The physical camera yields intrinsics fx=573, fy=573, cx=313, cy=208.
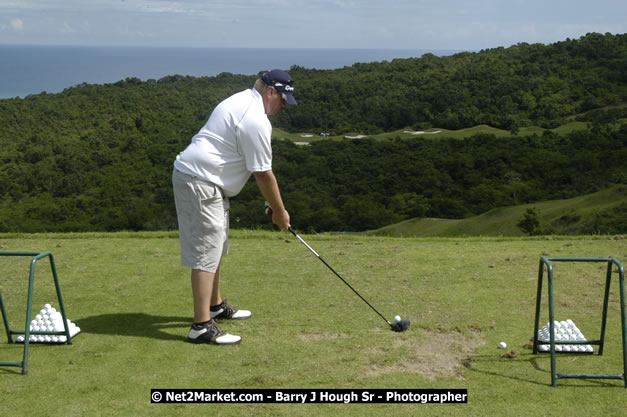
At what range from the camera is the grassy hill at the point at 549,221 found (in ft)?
75.6

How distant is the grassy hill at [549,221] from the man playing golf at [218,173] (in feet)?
41.1

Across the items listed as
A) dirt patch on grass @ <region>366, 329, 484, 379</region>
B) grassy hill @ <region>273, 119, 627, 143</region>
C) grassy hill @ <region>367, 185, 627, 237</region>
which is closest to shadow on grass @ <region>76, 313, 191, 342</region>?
dirt patch on grass @ <region>366, 329, 484, 379</region>

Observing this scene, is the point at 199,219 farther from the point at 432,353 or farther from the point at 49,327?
the point at 432,353

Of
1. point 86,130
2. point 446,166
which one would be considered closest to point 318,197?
point 446,166

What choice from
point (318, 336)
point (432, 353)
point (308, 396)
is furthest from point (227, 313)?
point (432, 353)

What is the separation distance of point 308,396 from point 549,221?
25.9 metres

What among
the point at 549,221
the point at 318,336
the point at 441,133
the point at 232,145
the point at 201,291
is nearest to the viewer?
the point at 232,145

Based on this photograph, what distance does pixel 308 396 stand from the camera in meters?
3.75

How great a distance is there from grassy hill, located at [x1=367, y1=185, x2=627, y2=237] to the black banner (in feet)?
43.0

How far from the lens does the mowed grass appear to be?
12.3ft

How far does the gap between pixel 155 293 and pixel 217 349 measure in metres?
1.91

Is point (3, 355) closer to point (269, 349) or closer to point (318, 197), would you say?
point (269, 349)

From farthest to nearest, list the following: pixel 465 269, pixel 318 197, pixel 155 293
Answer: pixel 318 197, pixel 465 269, pixel 155 293

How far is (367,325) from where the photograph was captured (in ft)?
17.1
